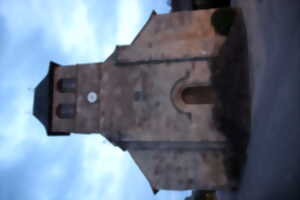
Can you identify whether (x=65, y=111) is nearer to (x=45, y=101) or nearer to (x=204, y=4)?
(x=45, y=101)

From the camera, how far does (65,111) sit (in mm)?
16516

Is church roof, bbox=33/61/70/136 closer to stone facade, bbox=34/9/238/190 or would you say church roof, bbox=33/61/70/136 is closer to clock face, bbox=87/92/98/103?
stone facade, bbox=34/9/238/190

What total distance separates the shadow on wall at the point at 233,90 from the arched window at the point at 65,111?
6.59 m

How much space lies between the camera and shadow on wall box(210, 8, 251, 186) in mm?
13234

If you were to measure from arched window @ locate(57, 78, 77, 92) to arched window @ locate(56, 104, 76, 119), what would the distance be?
757 millimetres

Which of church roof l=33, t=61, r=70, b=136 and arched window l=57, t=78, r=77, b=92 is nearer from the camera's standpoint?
church roof l=33, t=61, r=70, b=136

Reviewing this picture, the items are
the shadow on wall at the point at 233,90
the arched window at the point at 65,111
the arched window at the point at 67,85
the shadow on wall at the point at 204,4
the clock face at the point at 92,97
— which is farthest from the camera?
the shadow on wall at the point at 204,4

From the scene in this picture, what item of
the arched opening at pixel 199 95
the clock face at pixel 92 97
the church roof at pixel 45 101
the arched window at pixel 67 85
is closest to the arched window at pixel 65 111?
the church roof at pixel 45 101

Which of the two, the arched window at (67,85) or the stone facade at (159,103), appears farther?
the arched window at (67,85)

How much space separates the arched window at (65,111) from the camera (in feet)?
53.6

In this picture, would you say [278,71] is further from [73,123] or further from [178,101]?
[73,123]

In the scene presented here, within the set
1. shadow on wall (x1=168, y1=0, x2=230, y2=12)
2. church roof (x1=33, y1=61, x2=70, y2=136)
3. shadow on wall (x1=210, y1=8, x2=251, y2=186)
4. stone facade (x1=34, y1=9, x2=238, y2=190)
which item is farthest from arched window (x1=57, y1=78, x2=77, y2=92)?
shadow on wall (x1=168, y1=0, x2=230, y2=12)

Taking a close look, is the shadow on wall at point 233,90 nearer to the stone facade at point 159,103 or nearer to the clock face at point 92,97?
the stone facade at point 159,103

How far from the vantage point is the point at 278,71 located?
9.34 metres
